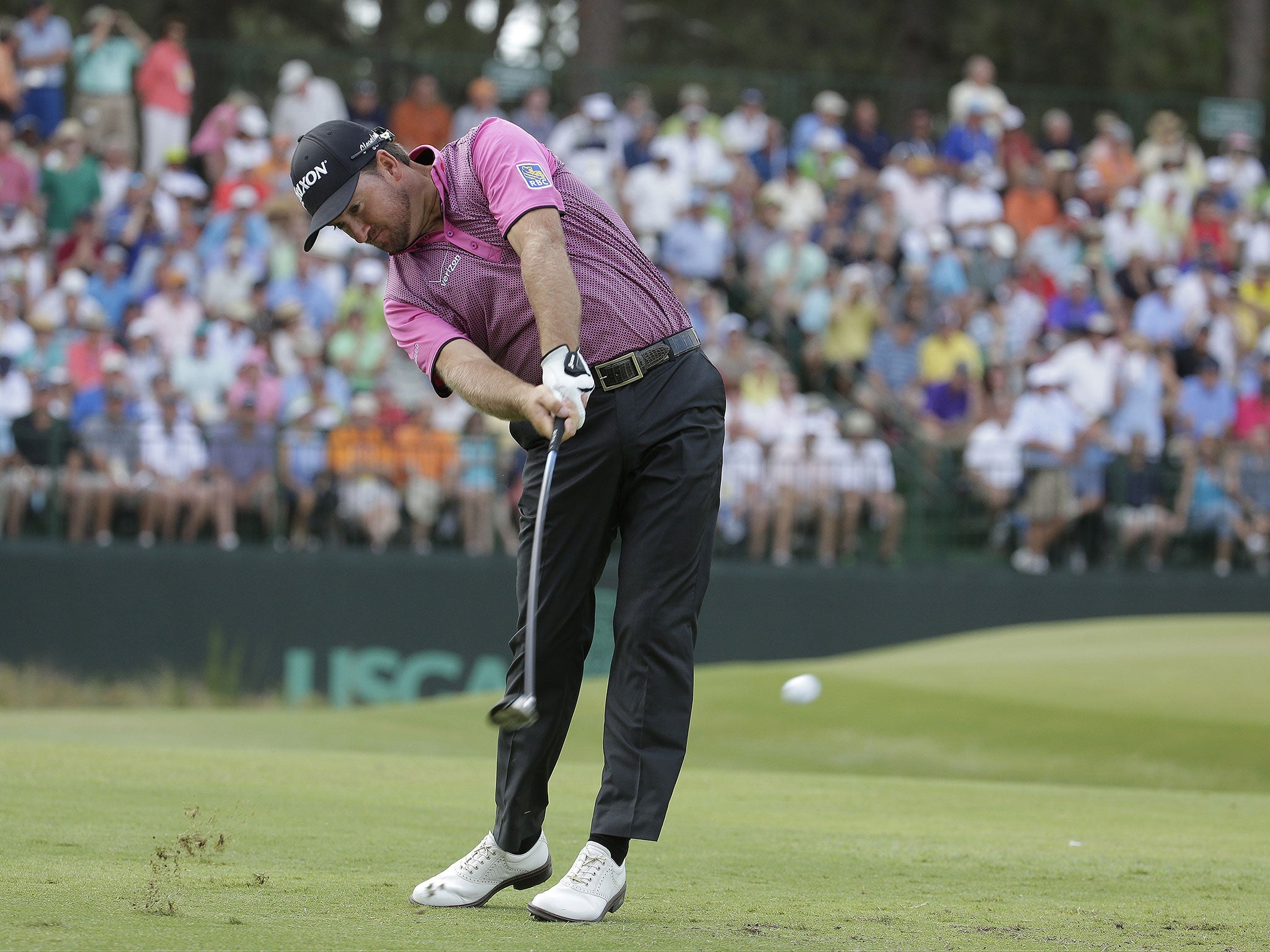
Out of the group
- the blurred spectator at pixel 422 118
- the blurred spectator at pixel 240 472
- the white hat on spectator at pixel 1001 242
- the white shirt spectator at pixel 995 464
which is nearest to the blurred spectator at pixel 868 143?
the white hat on spectator at pixel 1001 242

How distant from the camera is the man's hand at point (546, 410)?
4.46m

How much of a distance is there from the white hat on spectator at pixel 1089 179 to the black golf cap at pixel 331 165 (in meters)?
16.7

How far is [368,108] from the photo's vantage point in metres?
18.8

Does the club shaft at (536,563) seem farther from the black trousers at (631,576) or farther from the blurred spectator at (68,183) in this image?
the blurred spectator at (68,183)

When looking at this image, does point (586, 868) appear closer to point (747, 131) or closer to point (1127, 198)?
point (747, 131)

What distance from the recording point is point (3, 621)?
14.6m

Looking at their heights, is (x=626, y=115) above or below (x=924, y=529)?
above

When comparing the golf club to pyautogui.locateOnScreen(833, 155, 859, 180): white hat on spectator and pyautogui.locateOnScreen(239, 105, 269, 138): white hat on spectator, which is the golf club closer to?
pyautogui.locateOnScreen(239, 105, 269, 138): white hat on spectator

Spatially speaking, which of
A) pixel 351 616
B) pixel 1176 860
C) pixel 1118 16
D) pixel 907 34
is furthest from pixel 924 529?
pixel 1118 16

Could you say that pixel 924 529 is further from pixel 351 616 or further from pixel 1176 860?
pixel 1176 860

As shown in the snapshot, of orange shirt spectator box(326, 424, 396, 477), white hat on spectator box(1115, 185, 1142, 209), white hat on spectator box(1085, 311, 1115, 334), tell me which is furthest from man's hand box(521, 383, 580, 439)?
white hat on spectator box(1115, 185, 1142, 209)

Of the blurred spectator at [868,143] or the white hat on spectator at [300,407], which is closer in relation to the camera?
the white hat on spectator at [300,407]

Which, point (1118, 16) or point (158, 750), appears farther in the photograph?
point (1118, 16)

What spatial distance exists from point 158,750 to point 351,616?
22.4 feet
